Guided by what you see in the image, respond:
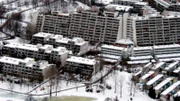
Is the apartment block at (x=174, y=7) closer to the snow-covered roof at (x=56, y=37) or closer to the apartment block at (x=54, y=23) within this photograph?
the apartment block at (x=54, y=23)

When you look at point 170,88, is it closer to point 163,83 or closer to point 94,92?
point 163,83

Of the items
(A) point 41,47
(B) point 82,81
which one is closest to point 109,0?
(A) point 41,47

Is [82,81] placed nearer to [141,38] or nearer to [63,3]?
[141,38]

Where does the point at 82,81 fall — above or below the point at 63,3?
below

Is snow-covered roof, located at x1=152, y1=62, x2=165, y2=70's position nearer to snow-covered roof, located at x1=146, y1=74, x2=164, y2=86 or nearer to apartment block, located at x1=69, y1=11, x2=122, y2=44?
snow-covered roof, located at x1=146, y1=74, x2=164, y2=86

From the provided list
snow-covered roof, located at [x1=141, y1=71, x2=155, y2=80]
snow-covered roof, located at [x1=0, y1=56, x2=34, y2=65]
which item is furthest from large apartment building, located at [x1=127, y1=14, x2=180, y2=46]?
snow-covered roof, located at [x1=0, y1=56, x2=34, y2=65]

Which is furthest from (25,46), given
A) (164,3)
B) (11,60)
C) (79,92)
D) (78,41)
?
(164,3)
